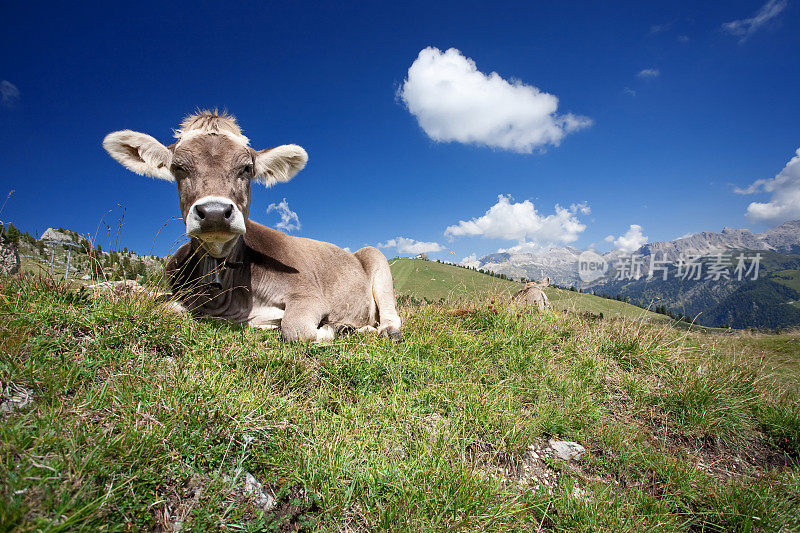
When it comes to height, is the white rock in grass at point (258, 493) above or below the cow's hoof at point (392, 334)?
below

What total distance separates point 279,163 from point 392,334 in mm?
3492

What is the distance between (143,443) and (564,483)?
11.2 feet

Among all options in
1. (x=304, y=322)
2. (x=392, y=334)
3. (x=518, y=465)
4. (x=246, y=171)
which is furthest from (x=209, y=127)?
(x=518, y=465)

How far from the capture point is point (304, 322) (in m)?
5.14

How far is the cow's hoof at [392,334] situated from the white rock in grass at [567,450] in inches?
108

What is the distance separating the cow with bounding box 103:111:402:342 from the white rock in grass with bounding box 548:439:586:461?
2.83 m

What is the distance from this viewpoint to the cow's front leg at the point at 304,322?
4.97 meters

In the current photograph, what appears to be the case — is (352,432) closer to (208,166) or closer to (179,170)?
(208,166)

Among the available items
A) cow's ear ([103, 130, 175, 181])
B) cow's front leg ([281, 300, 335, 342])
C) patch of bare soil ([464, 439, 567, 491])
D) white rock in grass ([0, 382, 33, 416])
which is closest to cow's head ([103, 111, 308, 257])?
cow's ear ([103, 130, 175, 181])

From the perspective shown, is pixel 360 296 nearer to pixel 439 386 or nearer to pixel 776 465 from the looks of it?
pixel 439 386

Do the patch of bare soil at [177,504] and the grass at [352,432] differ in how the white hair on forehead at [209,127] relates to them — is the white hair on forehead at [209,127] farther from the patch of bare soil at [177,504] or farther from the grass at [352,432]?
the patch of bare soil at [177,504]

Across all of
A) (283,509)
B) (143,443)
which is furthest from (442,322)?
(143,443)

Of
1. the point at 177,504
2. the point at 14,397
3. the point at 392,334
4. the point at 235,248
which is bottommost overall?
the point at 177,504

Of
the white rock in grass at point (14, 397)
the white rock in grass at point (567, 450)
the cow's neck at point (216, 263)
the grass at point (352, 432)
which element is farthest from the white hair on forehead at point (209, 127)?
the white rock in grass at point (567, 450)
